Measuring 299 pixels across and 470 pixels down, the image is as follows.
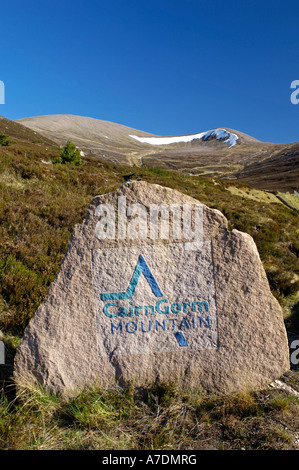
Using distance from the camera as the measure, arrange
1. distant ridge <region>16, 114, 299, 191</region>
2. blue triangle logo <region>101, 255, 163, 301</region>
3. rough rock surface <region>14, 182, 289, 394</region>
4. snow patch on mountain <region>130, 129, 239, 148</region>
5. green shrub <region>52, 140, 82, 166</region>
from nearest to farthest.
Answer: rough rock surface <region>14, 182, 289, 394</region>
blue triangle logo <region>101, 255, 163, 301</region>
green shrub <region>52, 140, 82, 166</region>
distant ridge <region>16, 114, 299, 191</region>
snow patch on mountain <region>130, 129, 239, 148</region>

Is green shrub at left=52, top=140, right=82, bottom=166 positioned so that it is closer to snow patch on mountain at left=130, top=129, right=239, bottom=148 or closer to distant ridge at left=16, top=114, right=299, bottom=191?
distant ridge at left=16, top=114, right=299, bottom=191

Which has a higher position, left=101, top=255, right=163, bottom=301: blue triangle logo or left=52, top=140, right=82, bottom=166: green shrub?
left=52, top=140, right=82, bottom=166: green shrub

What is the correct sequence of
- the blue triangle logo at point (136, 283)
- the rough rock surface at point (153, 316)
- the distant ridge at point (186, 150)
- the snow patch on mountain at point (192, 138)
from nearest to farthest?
the rough rock surface at point (153, 316) < the blue triangle logo at point (136, 283) < the distant ridge at point (186, 150) < the snow patch on mountain at point (192, 138)

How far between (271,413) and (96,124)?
179 metres

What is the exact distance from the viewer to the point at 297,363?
179 inches

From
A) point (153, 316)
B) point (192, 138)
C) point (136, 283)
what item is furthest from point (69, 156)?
point (192, 138)

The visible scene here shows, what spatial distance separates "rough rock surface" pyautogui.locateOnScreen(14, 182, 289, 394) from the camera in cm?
349

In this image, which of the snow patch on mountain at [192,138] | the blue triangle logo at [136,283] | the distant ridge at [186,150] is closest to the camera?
the blue triangle logo at [136,283]

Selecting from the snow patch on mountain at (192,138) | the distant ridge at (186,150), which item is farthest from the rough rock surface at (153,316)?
the snow patch on mountain at (192,138)

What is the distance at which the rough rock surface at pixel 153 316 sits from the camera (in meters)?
3.49

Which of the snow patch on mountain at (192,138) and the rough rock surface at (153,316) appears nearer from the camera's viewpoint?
the rough rock surface at (153,316)

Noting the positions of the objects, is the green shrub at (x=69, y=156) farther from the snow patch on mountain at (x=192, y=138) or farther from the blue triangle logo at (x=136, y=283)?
the snow patch on mountain at (x=192, y=138)

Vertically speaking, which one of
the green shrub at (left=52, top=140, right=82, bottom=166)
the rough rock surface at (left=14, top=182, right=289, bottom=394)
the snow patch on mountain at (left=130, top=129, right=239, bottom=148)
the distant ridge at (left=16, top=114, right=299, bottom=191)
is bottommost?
the rough rock surface at (left=14, top=182, right=289, bottom=394)

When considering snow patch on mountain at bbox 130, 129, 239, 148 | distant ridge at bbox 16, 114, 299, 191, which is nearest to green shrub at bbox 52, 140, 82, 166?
distant ridge at bbox 16, 114, 299, 191
